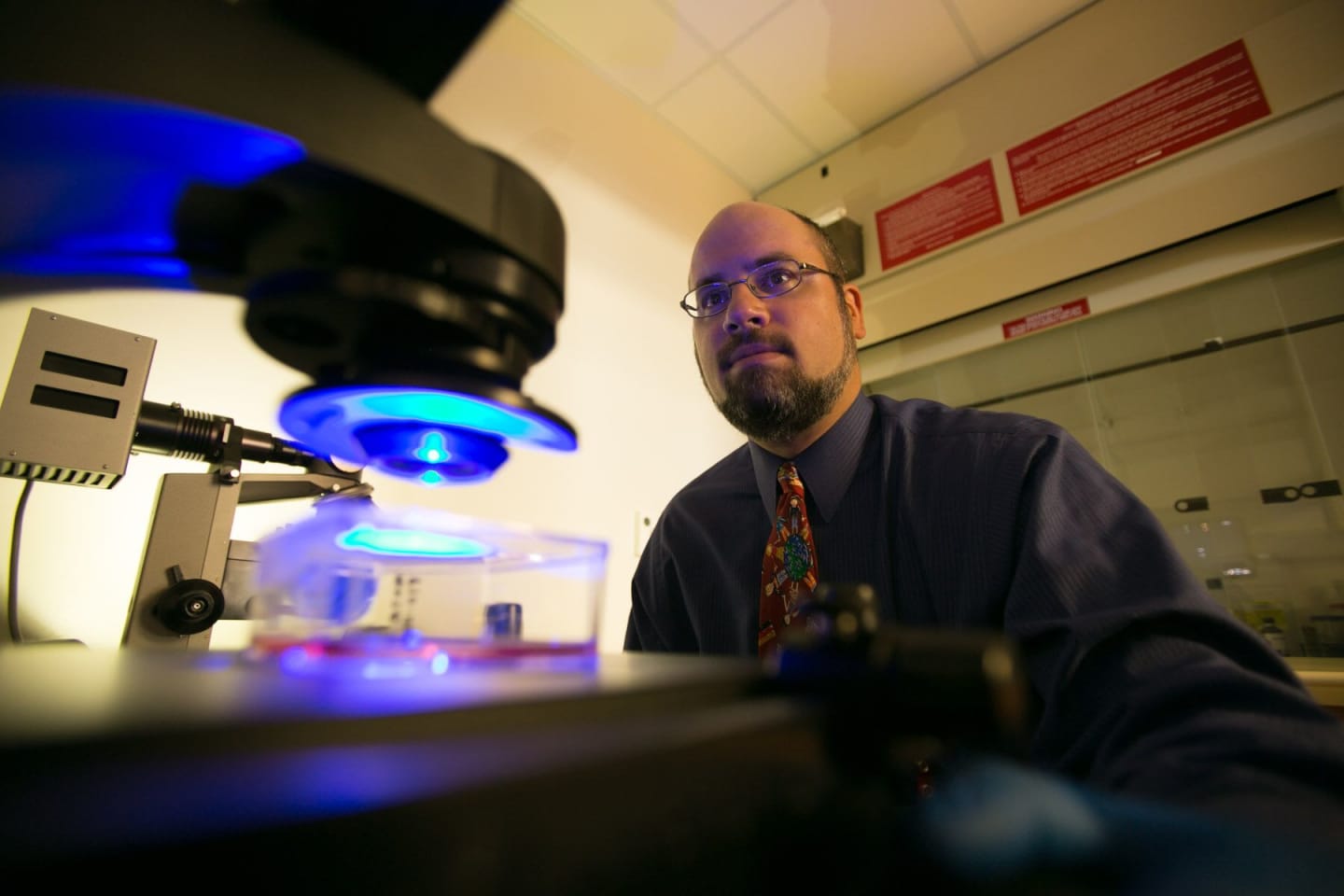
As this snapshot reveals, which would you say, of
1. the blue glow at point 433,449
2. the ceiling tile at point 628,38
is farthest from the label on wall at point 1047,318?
the blue glow at point 433,449

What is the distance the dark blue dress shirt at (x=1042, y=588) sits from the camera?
39 centimetres

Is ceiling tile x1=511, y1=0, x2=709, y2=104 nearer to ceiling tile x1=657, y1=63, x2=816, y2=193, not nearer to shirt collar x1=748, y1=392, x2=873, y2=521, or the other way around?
ceiling tile x1=657, y1=63, x2=816, y2=193

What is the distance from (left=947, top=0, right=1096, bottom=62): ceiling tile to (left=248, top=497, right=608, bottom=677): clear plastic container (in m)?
2.01

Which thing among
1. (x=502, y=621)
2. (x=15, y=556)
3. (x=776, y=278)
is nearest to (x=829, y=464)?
(x=776, y=278)

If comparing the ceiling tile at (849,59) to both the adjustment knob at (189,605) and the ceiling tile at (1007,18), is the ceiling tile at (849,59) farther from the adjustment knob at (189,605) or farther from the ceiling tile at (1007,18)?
the adjustment knob at (189,605)

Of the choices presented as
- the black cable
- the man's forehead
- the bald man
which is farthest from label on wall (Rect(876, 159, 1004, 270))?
Answer: the black cable

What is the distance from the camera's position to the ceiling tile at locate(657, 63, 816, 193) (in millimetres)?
1979

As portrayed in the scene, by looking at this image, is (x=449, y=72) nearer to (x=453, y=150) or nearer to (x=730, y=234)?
(x=453, y=150)

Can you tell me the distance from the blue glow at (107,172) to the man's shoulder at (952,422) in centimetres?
83

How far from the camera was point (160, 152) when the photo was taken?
0.30 meters

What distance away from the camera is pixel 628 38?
1.80 m

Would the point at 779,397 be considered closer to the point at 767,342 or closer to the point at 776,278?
the point at 767,342

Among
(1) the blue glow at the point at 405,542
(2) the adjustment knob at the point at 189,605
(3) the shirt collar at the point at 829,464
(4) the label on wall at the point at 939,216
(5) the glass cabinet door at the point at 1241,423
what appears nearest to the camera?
(1) the blue glow at the point at 405,542

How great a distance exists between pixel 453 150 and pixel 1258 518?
1.95 meters
